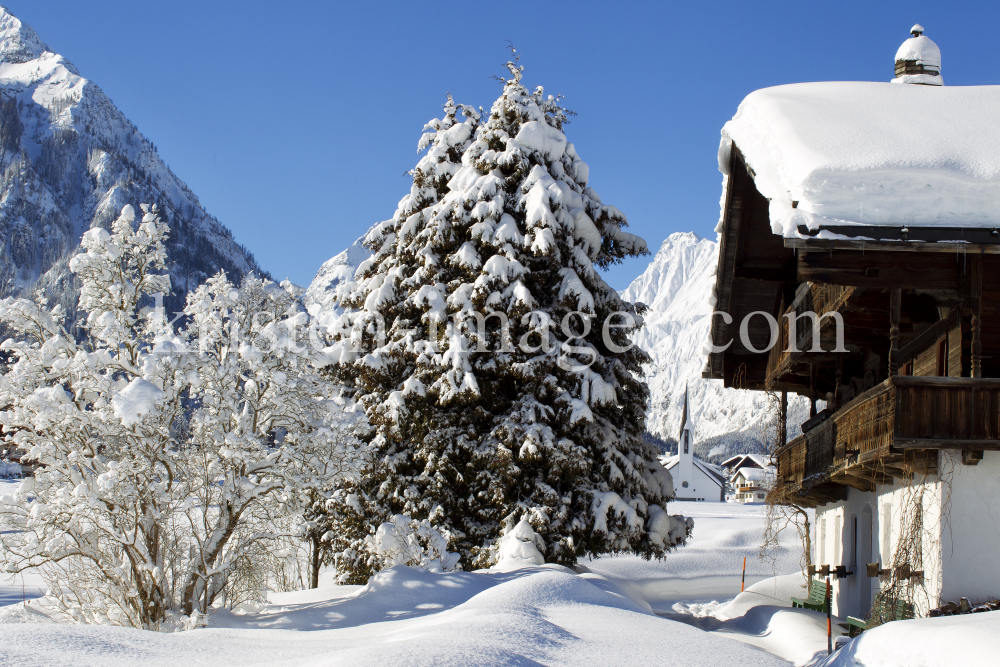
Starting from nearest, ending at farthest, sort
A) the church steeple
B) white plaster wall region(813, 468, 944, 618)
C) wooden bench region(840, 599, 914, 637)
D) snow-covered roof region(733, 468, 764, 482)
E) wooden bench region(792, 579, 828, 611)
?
1. white plaster wall region(813, 468, 944, 618)
2. wooden bench region(840, 599, 914, 637)
3. wooden bench region(792, 579, 828, 611)
4. the church steeple
5. snow-covered roof region(733, 468, 764, 482)

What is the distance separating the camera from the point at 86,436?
11.5 metres

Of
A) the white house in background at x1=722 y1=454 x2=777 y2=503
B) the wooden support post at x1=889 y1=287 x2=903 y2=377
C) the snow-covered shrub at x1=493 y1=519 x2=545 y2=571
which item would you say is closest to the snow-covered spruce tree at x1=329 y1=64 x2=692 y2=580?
the snow-covered shrub at x1=493 y1=519 x2=545 y2=571

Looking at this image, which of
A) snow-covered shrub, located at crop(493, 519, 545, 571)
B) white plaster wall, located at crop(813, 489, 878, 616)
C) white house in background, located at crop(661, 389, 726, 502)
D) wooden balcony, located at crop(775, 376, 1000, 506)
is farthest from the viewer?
white house in background, located at crop(661, 389, 726, 502)

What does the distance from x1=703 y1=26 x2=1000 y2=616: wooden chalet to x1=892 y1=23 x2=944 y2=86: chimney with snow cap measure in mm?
2399

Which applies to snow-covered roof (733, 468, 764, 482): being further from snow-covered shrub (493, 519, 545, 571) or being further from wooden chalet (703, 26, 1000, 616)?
wooden chalet (703, 26, 1000, 616)

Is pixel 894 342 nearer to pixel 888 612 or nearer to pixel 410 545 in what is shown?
pixel 888 612

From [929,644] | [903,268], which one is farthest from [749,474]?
[929,644]

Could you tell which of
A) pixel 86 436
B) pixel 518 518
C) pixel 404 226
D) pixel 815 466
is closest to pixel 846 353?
pixel 815 466

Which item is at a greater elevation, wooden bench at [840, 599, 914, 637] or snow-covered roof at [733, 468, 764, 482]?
snow-covered roof at [733, 468, 764, 482]

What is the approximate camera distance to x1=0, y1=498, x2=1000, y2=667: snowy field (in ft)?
22.2

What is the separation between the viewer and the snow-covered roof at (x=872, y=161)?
9.70m

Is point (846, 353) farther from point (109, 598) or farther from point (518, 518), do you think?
point (109, 598)

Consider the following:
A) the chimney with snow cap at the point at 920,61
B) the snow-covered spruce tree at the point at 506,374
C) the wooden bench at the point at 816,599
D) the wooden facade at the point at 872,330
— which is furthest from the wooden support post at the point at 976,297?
the wooden bench at the point at 816,599

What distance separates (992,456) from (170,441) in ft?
34.8
